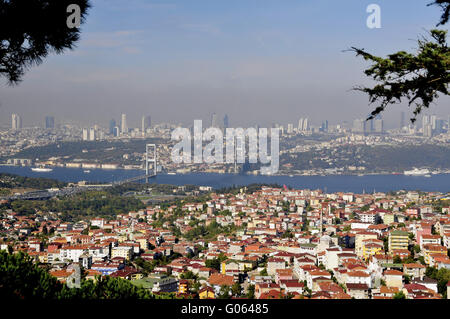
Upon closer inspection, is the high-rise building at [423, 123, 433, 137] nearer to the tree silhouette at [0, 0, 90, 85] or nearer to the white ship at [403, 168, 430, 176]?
the white ship at [403, 168, 430, 176]

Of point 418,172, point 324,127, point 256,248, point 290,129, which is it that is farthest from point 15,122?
point 256,248

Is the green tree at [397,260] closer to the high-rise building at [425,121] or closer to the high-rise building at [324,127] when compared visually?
the high-rise building at [425,121]

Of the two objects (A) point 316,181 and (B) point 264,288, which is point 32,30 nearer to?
(B) point 264,288

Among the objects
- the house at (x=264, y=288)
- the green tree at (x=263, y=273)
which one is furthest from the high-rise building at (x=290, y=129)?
the house at (x=264, y=288)

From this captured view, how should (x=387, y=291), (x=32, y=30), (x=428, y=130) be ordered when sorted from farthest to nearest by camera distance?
(x=428, y=130), (x=387, y=291), (x=32, y=30)

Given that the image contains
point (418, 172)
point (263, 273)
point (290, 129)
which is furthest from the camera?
point (290, 129)

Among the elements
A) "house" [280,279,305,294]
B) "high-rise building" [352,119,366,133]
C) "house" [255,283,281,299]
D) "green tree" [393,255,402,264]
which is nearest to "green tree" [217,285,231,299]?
"house" [255,283,281,299]
